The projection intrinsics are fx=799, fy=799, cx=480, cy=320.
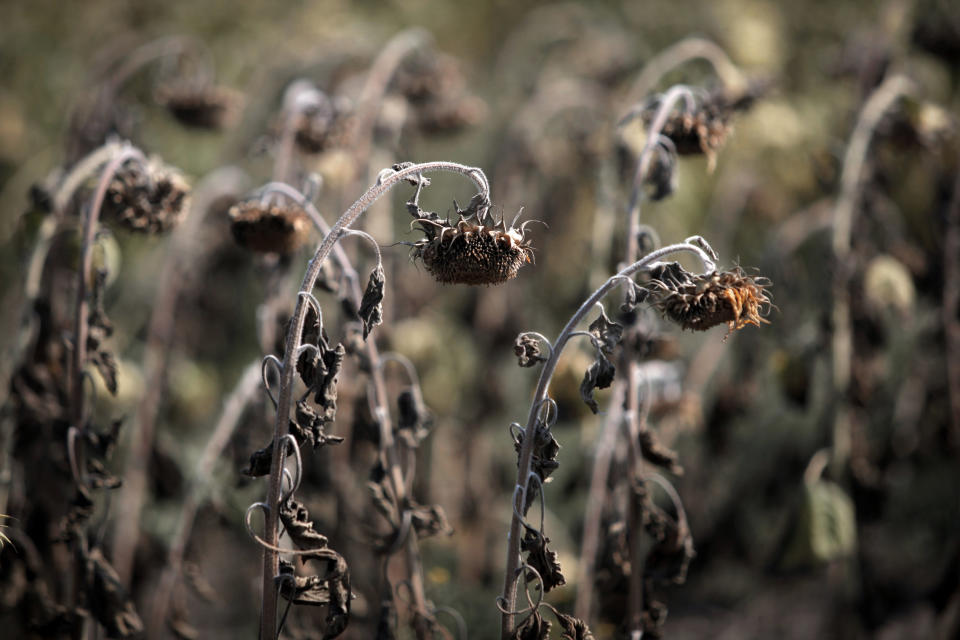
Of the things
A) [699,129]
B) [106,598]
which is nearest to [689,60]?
[699,129]

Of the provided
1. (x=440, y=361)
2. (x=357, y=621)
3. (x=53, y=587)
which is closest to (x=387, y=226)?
(x=440, y=361)

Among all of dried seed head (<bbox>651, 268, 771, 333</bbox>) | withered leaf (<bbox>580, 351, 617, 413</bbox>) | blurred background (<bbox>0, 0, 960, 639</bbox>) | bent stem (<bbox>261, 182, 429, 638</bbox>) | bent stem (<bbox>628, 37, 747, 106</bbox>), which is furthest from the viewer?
bent stem (<bbox>628, 37, 747, 106</bbox>)

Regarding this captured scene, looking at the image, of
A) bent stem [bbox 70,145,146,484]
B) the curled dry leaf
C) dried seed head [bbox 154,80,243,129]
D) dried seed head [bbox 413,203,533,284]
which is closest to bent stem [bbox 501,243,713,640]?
dried seed head [bbox 413,203,533,284]

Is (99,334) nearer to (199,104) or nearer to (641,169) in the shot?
(199,104)

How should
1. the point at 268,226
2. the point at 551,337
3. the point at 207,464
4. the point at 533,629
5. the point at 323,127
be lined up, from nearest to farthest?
the point at 533,629
the point at 268,226
the point at 207,464
the point at 323,127
the point at 551,337

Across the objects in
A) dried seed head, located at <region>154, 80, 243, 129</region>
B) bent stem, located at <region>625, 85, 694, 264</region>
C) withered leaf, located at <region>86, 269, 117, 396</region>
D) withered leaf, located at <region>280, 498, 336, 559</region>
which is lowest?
withered leaf, located at <region>280, 498, 336, 559</region>

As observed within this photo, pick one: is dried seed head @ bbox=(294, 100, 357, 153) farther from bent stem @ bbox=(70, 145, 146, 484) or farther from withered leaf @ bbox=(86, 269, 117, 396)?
withered leaf @ bbox=(86, 269, 117, 396)

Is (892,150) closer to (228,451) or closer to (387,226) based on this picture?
(387,226)
